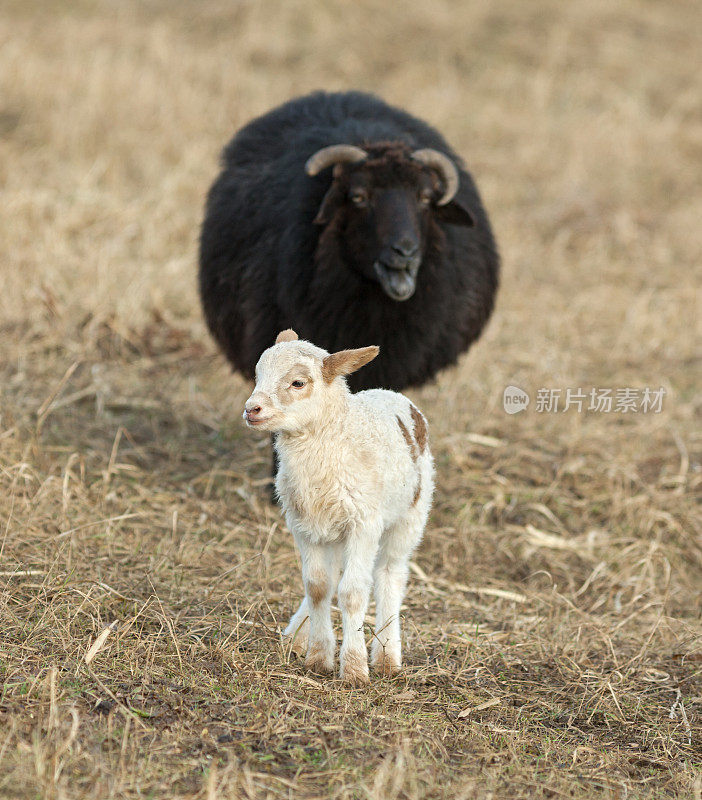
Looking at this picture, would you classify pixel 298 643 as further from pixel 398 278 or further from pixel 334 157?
pixel 334 157

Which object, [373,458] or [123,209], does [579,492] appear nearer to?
[373,458]

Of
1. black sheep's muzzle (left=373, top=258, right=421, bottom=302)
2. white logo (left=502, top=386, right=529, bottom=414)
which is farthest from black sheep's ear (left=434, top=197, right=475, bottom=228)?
white logo (left=502, top=386, right=529, bottom=414)

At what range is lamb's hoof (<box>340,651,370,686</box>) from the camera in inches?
137

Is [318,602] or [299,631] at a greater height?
[318,602]

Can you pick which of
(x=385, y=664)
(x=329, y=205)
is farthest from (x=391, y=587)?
(x=329, y=205)

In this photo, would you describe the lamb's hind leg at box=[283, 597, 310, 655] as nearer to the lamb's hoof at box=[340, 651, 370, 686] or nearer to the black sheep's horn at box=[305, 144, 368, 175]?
the lamb's hoof at box=[340, 651, 370, 686]

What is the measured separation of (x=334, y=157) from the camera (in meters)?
5.52

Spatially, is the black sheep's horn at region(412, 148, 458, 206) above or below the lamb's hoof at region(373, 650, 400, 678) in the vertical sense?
above

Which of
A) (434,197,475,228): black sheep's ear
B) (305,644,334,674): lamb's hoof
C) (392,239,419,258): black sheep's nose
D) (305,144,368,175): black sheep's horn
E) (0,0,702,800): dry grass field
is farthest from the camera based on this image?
(434,197,475,228): black sheep's ear

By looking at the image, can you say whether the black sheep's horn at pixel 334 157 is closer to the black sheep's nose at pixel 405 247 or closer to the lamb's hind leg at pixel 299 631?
the black sheep's nose at pixel 405 247

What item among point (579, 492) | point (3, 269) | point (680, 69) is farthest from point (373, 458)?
point (680, 69)

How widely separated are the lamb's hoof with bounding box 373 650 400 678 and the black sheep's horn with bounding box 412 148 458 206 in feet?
9.61

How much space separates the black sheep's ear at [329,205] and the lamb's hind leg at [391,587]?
2.34 metres

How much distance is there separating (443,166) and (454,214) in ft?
1.13
